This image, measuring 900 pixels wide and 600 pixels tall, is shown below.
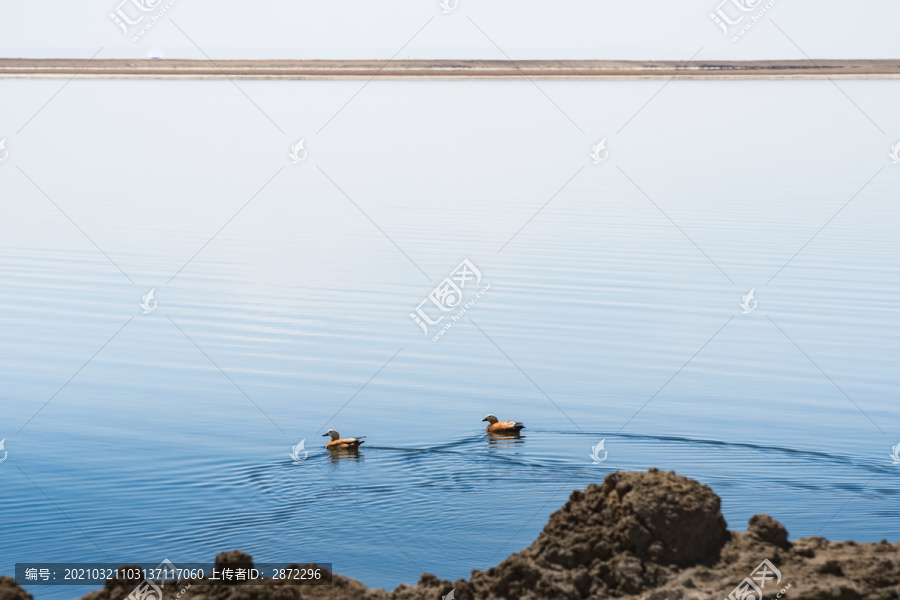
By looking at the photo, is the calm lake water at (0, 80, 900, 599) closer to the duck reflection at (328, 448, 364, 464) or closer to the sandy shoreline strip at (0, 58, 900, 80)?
the duck reflection at (328, 448, 364, 464)

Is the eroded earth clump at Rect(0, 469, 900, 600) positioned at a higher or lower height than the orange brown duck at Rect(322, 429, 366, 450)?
lower

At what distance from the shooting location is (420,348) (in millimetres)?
15250

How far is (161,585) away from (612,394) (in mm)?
7811

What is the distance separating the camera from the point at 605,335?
1576 cm

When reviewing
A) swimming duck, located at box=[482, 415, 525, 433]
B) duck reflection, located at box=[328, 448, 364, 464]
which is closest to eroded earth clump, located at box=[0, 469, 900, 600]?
duck reflection, located at box=[328, 448, 364, 464]

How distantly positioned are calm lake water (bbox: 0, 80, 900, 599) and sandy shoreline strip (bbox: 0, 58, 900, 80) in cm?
3803

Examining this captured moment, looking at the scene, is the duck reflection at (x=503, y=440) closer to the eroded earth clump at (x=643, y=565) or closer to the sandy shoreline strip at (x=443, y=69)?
the eroded earth clump at (x=643, y=565)

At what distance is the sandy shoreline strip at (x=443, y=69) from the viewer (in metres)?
70.6

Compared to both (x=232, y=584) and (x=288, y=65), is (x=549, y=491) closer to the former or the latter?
(x=232, y=584)

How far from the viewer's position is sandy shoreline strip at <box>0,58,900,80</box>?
70.6 meters

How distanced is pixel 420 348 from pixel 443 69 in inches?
2545

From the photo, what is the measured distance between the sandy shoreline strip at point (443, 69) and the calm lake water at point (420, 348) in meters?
38.0

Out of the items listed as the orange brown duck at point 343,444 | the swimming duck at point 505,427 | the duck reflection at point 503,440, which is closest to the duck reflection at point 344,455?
the orange brown duck at point 343,444

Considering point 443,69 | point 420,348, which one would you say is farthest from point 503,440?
point 443,69
